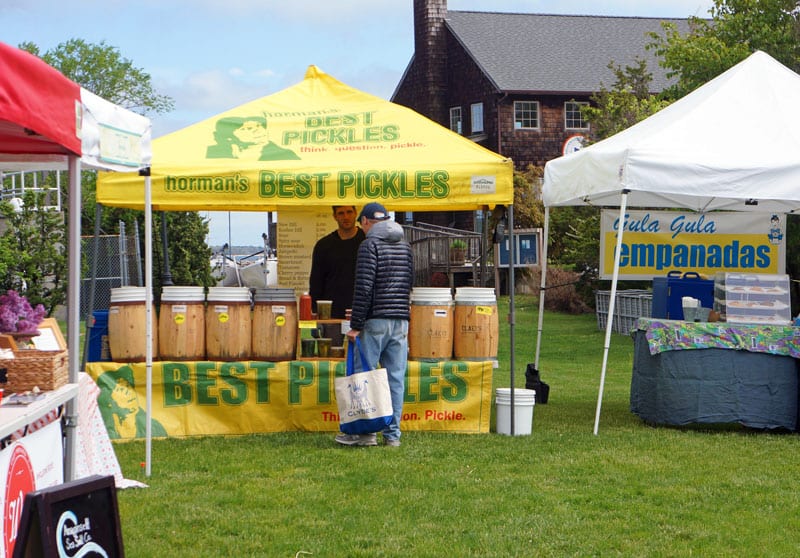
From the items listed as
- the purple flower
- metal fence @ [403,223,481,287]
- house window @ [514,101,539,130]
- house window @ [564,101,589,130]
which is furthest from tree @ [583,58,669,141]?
the purple flower

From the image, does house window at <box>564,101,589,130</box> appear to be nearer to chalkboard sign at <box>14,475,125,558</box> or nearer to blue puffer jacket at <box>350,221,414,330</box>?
blue puffer jacket at <box>350,221,414,330</box>

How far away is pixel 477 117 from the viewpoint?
39906 millimetres

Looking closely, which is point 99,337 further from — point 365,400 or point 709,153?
point 709,153

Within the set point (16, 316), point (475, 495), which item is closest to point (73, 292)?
point (16, 316)

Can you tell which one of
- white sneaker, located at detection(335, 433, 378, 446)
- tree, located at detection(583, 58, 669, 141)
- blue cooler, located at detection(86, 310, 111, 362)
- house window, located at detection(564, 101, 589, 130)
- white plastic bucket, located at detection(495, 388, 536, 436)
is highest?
house window, located at detection(564, 101, 589, 130)

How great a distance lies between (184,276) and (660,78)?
23.1 meters

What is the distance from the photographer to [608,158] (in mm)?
9148

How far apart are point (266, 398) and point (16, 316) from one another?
360cm

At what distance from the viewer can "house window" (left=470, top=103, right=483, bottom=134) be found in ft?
130

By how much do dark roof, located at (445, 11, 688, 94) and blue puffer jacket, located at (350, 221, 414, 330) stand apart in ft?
99.6

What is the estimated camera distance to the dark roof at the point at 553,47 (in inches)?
1533

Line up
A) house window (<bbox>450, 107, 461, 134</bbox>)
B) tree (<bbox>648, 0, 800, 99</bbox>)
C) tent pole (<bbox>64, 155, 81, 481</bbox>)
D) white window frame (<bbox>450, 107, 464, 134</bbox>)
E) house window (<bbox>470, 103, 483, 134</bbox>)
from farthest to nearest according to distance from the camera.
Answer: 1. house window (<bbox>450, 107, 461, 134</bbox>)
2. white window frame (<bbox>450, 107, 464, 134</bbox>)
3. house window (<bbox>470, 103, 483, 134</bbox>)
4. tree (<bbox>648, 0, 800, 99</bbox>)
5. tent pole (<bbox>64, 155, 81, 481</bbox>)

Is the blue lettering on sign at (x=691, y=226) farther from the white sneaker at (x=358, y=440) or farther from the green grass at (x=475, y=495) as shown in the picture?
the white sneaker at (x=358, y=440)

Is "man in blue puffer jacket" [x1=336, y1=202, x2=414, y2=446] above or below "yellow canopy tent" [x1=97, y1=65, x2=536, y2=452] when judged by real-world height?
below
